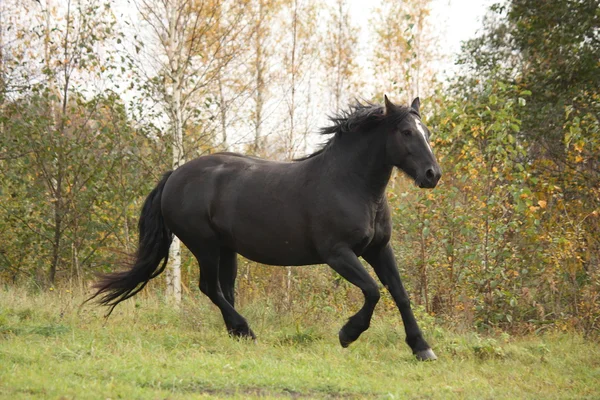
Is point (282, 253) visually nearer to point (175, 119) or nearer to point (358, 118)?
point (358, 118)

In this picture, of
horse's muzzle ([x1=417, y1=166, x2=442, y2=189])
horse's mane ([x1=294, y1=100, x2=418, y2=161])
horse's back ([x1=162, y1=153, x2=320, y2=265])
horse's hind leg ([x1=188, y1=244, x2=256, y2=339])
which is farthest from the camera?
horse's hind leg ([x1=188, y1=244, x2=256, y2=339])

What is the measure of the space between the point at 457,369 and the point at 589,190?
4.66m

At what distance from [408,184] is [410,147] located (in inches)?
282

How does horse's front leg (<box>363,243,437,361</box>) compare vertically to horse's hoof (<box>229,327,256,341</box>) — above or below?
above

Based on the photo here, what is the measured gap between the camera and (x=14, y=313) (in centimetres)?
812

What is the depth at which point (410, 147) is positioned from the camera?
5926mm

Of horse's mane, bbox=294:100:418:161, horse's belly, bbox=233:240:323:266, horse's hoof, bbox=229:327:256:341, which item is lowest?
horse's hoof, bbox=229:327:256:341

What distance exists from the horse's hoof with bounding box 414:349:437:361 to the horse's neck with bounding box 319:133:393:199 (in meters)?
1.49

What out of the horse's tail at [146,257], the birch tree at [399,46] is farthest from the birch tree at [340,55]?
the horse's tail at [146,257]

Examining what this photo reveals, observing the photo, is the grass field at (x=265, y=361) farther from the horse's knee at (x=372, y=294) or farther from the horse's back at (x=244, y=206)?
the horse's back at (x=244, y=206)

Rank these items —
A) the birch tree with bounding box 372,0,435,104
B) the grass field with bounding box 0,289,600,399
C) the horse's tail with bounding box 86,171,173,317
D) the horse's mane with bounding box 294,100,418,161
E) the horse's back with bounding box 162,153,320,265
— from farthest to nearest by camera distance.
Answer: the birch tree with bounding box 372,0,435,104 → the horse's tail with bounding box 86,171,173,317 → the horse's back with bounding box 162,153,320,265 → the horse's mane with bounding box 294,100,418,161 → the grass field with bounding box 0,289,600,399

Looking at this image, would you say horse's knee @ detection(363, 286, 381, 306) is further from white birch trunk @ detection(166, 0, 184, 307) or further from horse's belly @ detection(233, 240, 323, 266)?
white birch trunk @ detection(166, 0, 184, 307)

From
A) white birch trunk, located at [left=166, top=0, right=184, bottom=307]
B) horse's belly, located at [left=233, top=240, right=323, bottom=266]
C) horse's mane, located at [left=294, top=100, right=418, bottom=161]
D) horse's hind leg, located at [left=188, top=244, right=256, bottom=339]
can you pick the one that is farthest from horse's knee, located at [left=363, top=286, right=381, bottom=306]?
white birch trunk, located at [left=166, top=0, right=184, bottom=307]

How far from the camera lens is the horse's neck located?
6.25 m
